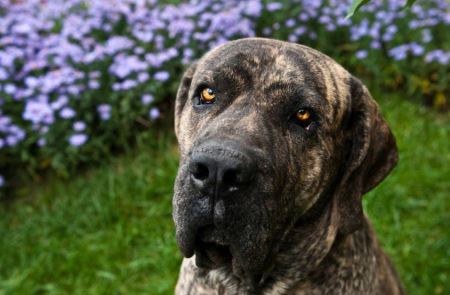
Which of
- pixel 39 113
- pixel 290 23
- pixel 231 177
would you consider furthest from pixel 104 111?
pixel 231 177

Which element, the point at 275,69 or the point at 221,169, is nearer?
the point at 221,169

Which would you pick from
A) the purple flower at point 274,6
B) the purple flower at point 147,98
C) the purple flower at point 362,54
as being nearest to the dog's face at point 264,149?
the purple flower at point 147,98

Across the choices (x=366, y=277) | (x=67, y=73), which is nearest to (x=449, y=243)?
(x=366, y=277)

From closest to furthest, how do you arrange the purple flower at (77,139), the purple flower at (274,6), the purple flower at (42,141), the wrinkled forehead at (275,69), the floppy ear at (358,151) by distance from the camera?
the wrinkled forehead at (275,69) < the floppy ear at (358,151) < the purple flower at (77,139) < the purple flower at (42,141) < the purple flower at (274,6)

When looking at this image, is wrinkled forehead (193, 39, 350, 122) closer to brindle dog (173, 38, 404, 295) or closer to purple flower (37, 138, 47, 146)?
brindle dog (173, 38, 404, 295)

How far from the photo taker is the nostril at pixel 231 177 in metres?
2.13

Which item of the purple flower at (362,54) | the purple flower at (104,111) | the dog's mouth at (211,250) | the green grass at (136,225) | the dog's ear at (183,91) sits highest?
the dog's ear at (183,91)

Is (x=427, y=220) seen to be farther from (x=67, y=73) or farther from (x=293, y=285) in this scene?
(x=67, y=73)

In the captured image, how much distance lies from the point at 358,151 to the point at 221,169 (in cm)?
78

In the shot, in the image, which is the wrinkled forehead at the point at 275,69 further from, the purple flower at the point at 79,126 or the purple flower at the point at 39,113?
the purple flower at the point at 39,113

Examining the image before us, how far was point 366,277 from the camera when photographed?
9.09 feet

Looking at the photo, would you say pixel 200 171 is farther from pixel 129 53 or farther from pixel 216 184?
pixel 129 53

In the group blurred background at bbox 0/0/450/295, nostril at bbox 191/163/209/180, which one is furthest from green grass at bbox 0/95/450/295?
nostril at bbox 191/163/209/180

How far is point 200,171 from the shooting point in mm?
2174
